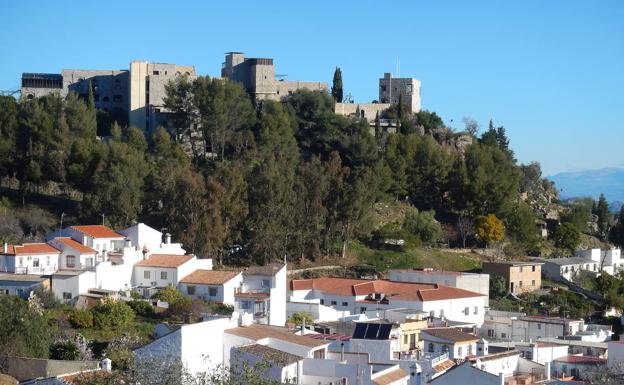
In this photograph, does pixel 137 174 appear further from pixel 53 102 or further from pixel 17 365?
pixel 17 365

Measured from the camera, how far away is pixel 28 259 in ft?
121

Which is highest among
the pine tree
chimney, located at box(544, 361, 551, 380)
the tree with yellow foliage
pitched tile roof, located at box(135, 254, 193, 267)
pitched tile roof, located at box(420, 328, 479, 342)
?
the pine tree

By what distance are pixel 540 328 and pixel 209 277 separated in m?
11.7

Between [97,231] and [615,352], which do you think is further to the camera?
[97,231]

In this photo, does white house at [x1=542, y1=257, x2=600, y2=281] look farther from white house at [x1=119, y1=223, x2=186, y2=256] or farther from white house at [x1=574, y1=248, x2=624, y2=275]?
white house at [x1=119, y1=223, x2=186, y2=256]

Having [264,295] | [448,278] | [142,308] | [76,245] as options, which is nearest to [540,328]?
[448,278]

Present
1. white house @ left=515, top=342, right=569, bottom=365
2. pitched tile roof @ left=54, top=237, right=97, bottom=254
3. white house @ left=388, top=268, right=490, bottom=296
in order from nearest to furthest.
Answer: white house @ left=515, top=342, right=569, bottom=365
pitched tile roof @ left=54, top=237, right=97, bottom=254
white house @ left=388, top=268, right=490, bottom=296

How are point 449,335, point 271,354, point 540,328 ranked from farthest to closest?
point 540,328, point 449,335, point 271,354

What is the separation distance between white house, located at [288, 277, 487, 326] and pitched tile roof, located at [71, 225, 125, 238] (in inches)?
265

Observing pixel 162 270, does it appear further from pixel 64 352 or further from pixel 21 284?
pixel 64 352

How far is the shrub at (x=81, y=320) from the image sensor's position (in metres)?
32.1

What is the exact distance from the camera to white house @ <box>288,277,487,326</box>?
130 ft

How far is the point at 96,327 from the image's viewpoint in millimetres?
32250

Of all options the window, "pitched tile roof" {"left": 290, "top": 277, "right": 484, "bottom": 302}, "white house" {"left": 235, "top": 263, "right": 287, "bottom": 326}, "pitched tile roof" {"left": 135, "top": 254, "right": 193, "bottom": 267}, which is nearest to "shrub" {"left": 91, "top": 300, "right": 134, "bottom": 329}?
"white house" {"left": 235, "top": 263, "right": 287, "bottom": 326}
